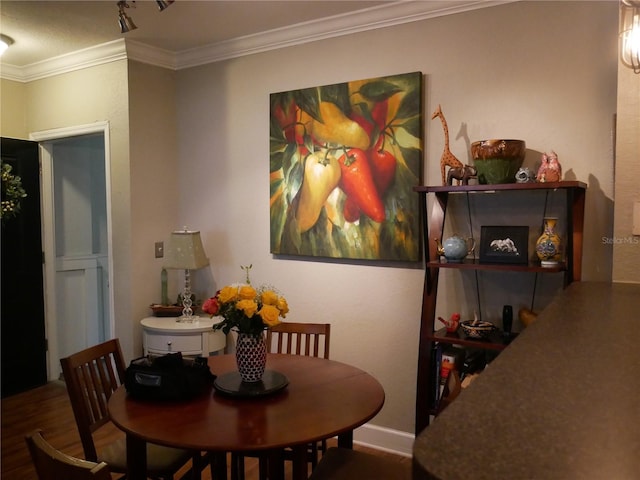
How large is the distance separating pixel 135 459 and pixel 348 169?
1.90 metres

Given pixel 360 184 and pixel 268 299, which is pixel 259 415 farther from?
pixel 360 184

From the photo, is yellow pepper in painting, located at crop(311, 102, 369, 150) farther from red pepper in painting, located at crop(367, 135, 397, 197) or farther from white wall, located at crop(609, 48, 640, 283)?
white wall, located at crop(609, 48, 640, 283)

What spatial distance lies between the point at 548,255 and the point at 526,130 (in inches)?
25.8

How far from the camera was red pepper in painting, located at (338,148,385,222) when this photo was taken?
2965 millimetres

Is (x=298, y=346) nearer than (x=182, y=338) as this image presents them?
Yes

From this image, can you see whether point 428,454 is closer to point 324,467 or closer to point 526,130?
point 324,467

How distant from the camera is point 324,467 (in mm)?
1829

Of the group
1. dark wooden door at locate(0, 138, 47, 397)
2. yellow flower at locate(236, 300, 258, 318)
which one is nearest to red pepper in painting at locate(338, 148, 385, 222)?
yellow flower at locate(236, 300, 258, 318)

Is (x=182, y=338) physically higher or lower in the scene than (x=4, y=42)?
lower

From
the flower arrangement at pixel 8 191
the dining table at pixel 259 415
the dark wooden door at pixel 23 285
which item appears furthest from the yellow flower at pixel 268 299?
the dark wooden door at pixel 23 285

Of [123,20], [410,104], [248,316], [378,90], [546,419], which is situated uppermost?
[123,20]

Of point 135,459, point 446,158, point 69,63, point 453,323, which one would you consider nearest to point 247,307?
point 135,459

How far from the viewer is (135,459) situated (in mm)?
1808

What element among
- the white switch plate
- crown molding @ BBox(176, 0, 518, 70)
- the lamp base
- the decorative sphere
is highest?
crown molding @ BBox(176, 0, 518, 70)
